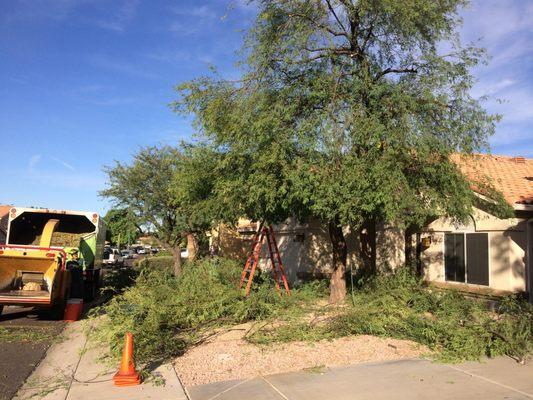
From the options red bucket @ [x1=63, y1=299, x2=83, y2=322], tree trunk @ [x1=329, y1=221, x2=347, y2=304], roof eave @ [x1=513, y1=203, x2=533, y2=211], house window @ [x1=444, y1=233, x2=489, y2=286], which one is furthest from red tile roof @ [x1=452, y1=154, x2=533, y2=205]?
red bucket @ [x1=63, y1=299, x2=83, y2=322]

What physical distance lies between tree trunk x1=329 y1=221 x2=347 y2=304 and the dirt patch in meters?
6.20

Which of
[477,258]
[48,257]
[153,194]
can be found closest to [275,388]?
[48,257]

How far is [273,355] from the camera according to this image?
7.66 m

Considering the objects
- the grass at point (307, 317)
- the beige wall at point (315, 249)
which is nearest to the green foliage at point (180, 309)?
the grass at point (307, 317)

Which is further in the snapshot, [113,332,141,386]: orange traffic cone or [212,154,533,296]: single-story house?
[212,154,533,296]: single-story house

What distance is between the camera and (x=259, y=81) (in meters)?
10.6

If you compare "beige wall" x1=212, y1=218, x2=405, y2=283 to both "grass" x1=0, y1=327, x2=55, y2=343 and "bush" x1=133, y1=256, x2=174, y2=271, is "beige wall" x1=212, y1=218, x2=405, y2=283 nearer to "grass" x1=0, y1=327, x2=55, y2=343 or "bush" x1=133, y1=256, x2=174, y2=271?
"bush" x1=133, y1=256, x2=174, y2=271

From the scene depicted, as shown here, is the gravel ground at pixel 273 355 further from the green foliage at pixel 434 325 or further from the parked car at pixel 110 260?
the parked car at pixel 110 260

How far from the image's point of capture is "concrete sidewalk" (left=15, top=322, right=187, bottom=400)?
5906 millimetres

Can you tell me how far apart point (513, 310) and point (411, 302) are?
231cm

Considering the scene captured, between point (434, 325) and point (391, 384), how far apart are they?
7.42ft

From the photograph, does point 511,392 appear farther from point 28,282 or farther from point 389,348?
point 28,282

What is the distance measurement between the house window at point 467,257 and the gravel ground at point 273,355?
254 inches

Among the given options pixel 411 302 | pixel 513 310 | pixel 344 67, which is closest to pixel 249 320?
pixel 411 302
